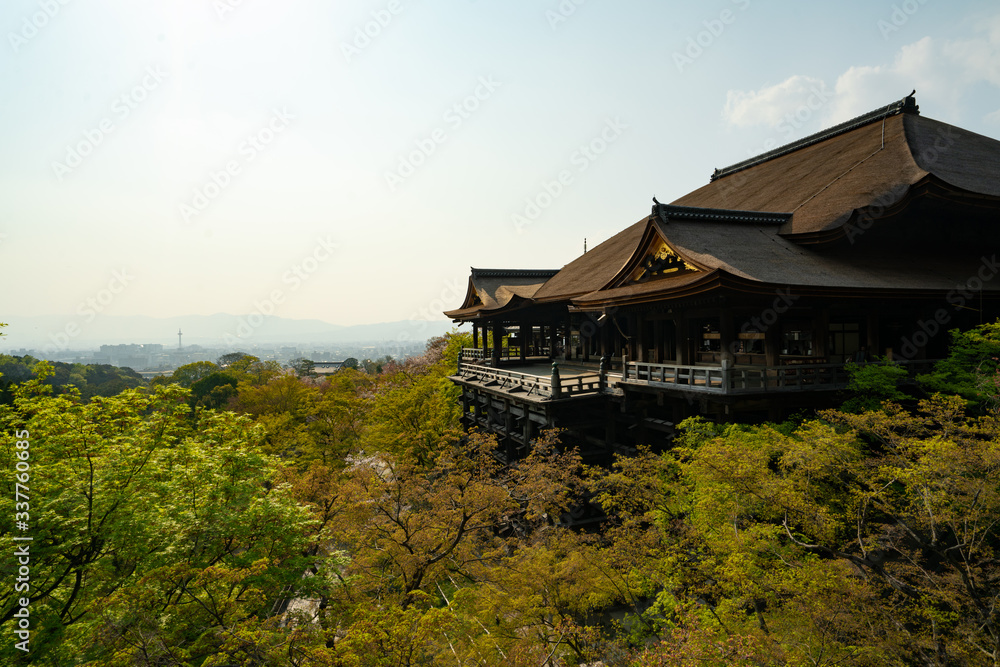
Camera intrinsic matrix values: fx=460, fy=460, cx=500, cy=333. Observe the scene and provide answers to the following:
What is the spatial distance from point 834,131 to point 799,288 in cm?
1699

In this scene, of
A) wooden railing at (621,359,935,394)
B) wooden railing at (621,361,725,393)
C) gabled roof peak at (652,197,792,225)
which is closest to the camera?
wooden railing at (621,359,935,394)

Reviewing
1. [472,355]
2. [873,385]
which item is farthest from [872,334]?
[472,355]

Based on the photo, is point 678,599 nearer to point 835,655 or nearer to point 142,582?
point 835,655

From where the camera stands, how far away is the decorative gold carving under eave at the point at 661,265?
576 inches

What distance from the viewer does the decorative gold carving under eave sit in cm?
1464

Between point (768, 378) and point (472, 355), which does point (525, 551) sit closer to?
point (768, 378)

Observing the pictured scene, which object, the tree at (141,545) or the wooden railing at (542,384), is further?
the wooden railing at (542,384)

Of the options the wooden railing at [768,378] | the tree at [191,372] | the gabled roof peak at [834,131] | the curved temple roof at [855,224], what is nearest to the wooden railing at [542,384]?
the curved temple roof at [855,224]

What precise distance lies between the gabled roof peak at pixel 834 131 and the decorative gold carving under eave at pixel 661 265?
14.8m

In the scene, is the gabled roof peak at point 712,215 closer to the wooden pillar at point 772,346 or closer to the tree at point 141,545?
the wooden pillar at point 772,346

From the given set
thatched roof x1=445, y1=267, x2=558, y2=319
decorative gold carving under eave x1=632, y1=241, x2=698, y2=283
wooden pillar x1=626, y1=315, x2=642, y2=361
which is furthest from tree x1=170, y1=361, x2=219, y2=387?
decorative gold carving under eave x1=632, y1=241, x2=698, y2=283

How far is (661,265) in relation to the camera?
15.6 m

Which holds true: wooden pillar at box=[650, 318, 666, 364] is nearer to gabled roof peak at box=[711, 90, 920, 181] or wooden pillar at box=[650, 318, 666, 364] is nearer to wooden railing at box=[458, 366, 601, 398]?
wooden railing at box=[458, 366, 601, 398]

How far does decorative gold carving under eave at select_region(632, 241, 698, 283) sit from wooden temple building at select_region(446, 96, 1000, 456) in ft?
0.21
